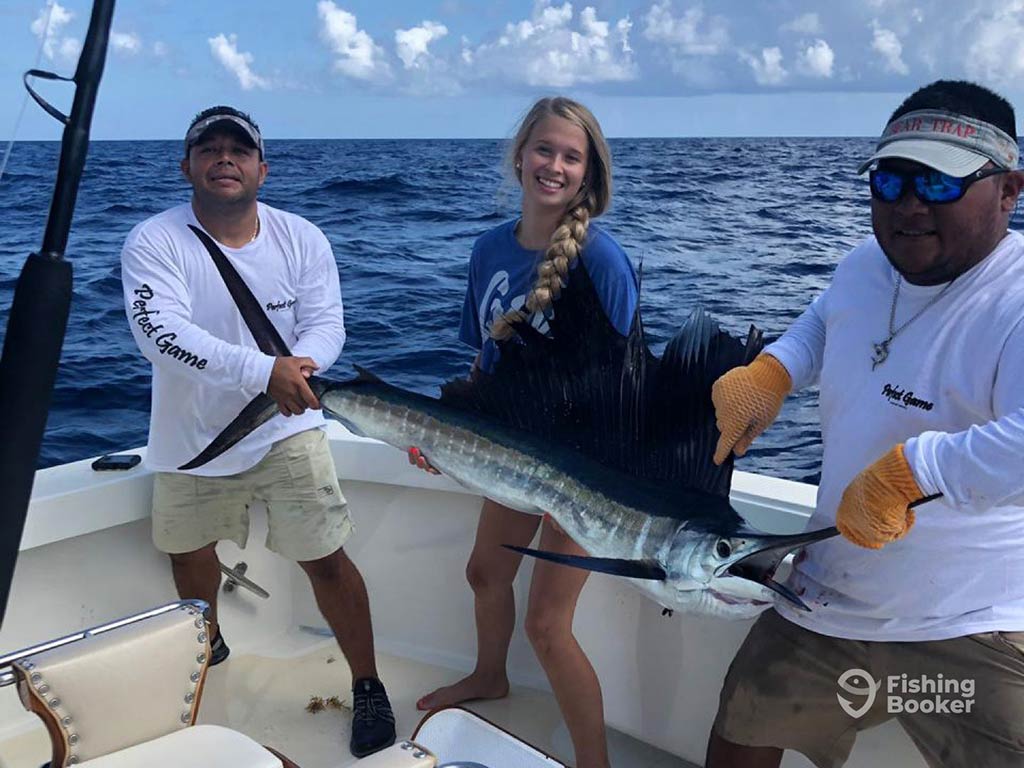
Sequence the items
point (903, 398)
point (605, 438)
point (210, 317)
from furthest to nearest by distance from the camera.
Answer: point (210, 317)
point (605, 438)
point (903, 398)

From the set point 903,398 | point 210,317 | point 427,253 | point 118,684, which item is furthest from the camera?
point 427,253

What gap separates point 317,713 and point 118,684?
996mm

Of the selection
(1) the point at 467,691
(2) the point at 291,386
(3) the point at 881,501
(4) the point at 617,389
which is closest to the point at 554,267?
(4) the point at 617,389

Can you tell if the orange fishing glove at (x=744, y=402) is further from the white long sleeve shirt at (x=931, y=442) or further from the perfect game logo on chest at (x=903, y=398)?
the perfect game logo on chest at (x=903, y=398)

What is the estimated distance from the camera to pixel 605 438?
5.59 feet

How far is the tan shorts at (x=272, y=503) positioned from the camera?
2.31 meters

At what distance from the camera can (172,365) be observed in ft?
6.88

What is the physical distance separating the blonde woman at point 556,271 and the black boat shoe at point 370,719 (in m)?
0.50

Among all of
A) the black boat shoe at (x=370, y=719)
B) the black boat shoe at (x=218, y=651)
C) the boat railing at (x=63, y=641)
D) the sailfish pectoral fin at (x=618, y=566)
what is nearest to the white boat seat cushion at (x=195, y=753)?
the boat railing at (x=63, y=641)

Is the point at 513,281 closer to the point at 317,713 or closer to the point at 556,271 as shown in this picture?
the point at 556,271

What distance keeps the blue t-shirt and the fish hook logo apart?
26.8 inches

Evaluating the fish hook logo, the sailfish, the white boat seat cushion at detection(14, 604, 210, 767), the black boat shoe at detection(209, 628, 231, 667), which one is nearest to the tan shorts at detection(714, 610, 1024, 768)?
the fish hook logo

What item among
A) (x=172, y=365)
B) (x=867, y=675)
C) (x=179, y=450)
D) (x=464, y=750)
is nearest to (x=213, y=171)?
(x=172, y=365)

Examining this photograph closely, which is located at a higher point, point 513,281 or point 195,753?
point 513,281
